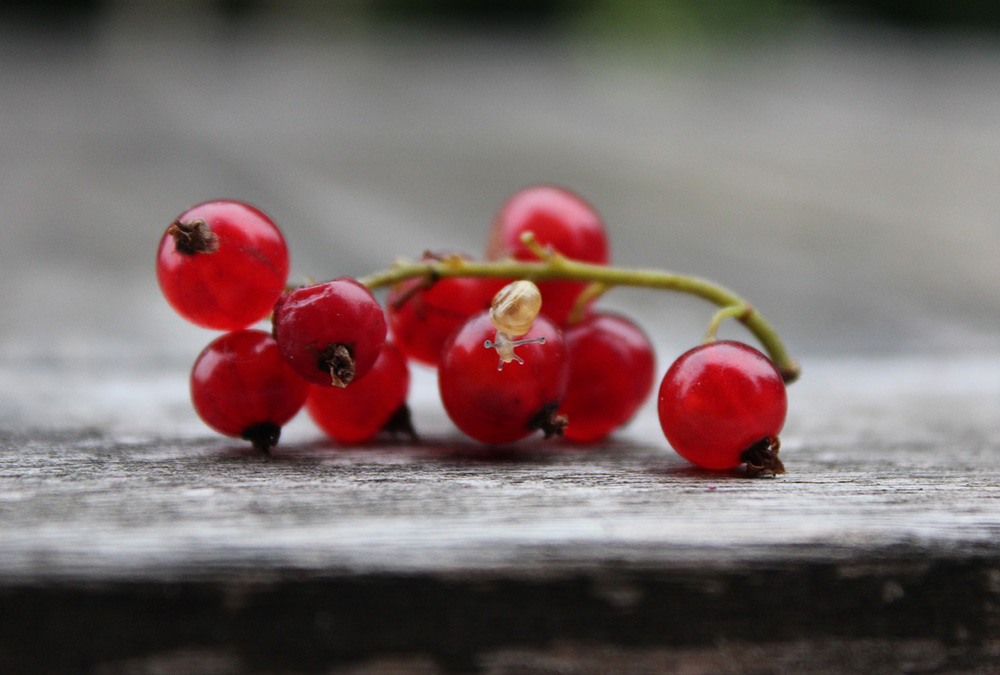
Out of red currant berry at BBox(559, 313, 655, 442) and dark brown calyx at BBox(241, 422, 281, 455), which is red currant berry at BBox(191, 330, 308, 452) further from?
red currant berry at BBox(559, 313, 655, 442)

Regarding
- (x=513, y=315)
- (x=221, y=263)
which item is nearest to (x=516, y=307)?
(x=513, y=315)

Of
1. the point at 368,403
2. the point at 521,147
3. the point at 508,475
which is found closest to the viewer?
the point at 508,475

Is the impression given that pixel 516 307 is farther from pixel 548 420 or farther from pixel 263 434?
pixel 263 434

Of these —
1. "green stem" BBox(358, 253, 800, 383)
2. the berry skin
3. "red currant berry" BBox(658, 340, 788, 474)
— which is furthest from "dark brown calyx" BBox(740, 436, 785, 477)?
the berry skin

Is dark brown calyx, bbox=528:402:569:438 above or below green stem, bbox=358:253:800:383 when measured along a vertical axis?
below

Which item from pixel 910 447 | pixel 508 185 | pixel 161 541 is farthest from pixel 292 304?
pixel 508 185

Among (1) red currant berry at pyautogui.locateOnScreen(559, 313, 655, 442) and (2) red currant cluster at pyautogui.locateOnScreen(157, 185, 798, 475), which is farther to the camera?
(1) red currant berry at pyautogui.locateOnScreen(559, 313, 655, 442)

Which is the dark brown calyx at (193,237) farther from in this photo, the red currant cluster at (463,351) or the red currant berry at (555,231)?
the red currant berry at (555,231)
